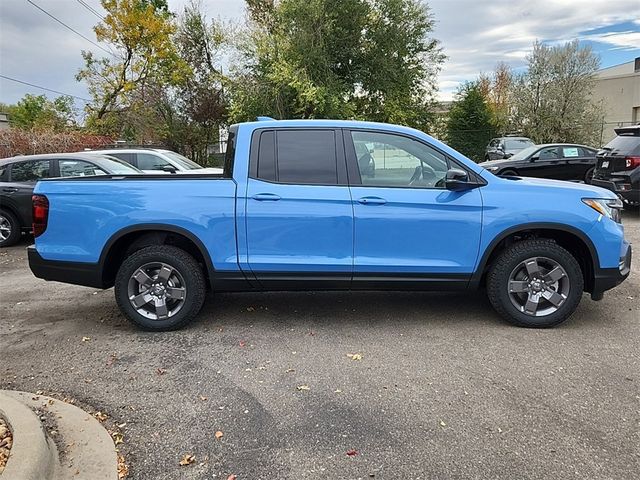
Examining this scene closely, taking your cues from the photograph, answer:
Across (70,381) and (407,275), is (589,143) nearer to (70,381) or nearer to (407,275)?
(407,275)

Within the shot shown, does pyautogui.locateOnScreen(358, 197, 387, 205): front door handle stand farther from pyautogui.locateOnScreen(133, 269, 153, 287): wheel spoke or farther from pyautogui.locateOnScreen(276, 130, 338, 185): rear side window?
pyautogui.locateOnScreen(133, 269, 153, 287): wheel spoke

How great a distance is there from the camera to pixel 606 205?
15.1 ft

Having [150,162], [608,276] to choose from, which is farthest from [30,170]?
[608,276]

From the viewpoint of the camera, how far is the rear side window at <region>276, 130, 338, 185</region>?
4.55 m

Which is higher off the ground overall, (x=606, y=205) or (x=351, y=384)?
(x=606, y=205)

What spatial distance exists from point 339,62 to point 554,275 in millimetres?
20480

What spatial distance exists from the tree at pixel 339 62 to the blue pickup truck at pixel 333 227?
58.1ft

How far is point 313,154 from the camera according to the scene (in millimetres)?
4617

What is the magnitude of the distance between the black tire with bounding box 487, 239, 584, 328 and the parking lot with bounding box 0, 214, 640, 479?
5.4 inches

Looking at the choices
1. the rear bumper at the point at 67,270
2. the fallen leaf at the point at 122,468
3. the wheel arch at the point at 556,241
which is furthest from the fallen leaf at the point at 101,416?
the wheel arch at the point at 556,241

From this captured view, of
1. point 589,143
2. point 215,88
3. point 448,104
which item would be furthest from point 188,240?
point 448,104

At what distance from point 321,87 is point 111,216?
18552 millimetres

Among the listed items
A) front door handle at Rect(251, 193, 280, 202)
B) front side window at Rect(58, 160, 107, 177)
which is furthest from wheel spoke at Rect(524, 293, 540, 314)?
front side window at Rect(58, 160, 107, 177)

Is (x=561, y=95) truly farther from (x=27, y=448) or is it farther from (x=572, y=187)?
(x=27, y=448)
